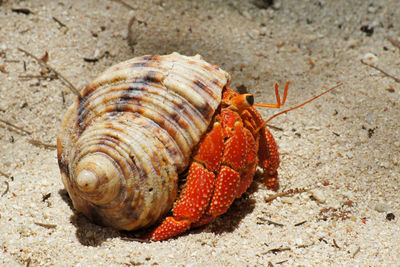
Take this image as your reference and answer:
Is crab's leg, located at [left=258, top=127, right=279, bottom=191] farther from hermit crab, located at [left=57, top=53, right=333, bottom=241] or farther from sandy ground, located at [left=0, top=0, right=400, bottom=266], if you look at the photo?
hermit crab, located at [left=57, top=53, right=333, bottom=241]

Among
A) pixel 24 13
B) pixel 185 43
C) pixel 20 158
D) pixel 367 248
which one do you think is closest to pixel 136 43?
pixel 185 43

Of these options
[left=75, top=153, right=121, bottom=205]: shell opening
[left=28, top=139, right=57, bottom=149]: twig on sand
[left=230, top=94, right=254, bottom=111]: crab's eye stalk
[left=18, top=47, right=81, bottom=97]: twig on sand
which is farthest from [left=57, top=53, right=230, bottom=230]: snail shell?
[left=18, top=47, right=81, bottom=97]: twig on sand

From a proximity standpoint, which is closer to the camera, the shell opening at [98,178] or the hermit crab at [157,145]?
the shell opening at [98,178]

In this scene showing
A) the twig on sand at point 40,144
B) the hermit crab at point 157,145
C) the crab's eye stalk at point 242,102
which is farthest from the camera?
the twig on sand at point 40,144

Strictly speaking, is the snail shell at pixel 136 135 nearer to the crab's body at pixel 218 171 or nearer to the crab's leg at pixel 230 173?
the crab's body at pixel 218 171

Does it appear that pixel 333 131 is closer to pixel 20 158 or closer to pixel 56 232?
pixel 56 232

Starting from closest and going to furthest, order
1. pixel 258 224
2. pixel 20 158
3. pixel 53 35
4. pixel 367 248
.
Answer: pixel 367 248 < pixel 258 224 < pixel 20 158 < pixel 53 35

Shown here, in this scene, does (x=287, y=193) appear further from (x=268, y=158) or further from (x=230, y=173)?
(x=230, y=173)

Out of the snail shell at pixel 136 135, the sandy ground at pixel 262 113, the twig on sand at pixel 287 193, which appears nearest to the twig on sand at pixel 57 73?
the sandy ground at pixel 262 113
